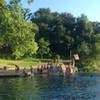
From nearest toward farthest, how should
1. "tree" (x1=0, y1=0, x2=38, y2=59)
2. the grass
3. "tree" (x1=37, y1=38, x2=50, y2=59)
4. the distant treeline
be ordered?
"tree" (x1=0, y1=0, x2=38, y2=59), the grass, "tree" (x1=37, y1=38, x2=50, y2=59), the distant treeline

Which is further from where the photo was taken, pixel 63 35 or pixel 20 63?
pixel 63 35

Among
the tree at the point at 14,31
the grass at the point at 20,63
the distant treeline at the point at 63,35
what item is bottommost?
the grass at the point at 20,63

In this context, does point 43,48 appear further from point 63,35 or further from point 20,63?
point 20,63

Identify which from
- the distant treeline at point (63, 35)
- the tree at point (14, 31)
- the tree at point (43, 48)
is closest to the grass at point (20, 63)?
the distant treeline at point (63, 35)

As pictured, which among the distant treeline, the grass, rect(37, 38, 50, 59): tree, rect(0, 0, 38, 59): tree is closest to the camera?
rect(0, 0, 38, 59): tree

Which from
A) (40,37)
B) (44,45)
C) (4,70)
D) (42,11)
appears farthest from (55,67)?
(42,11)

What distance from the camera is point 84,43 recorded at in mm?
145250

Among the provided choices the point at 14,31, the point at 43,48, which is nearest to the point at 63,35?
the point at 43,48

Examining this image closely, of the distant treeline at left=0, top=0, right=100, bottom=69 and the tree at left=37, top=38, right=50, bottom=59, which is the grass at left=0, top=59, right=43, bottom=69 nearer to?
the distant treeline at left=0, top=0, right=100, bottom=69

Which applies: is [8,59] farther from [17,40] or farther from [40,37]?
[17,40]

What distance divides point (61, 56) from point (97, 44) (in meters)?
13.9

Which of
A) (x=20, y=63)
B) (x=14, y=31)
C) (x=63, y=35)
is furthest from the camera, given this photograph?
(x=63, y=35)

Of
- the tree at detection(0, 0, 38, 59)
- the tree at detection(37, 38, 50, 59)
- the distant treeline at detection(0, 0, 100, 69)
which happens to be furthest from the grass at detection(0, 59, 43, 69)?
the tree at detection(0, 0, 38, 59)

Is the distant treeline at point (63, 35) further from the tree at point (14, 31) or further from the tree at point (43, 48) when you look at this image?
the tree at point (14, 31)
